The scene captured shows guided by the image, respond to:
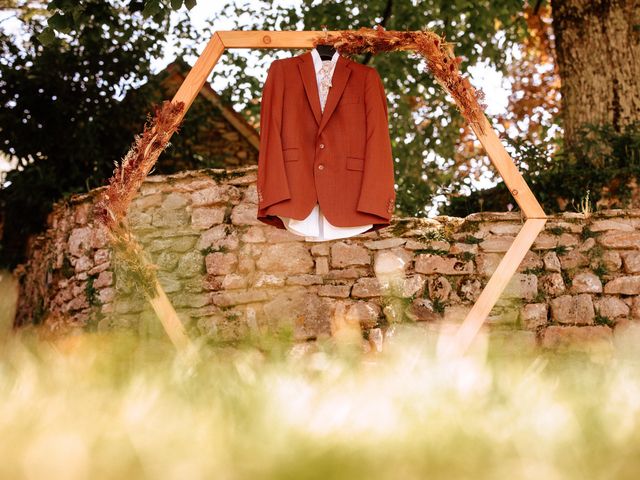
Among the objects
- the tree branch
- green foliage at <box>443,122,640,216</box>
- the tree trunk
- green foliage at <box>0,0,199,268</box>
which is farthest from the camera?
the tree branch

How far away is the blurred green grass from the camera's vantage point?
1.23 m

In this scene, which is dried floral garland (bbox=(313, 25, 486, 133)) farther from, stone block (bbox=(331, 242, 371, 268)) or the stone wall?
stone block (bbox=(331, 242, 371, 268))

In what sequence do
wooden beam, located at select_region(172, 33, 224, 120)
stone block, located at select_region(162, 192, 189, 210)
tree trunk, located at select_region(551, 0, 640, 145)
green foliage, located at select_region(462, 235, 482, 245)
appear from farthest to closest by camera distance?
tree trunk, located at select_region(551, 0, 640, 145), stone block, located at select_region(162, 192, 189, 210), green foliage, located at select_region(462, 235, 482, 245), wooden beam, located at select_region(172, 33, 224, 120)

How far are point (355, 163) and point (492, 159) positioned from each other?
0.70m

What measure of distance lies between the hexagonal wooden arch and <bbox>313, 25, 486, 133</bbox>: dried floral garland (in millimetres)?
75

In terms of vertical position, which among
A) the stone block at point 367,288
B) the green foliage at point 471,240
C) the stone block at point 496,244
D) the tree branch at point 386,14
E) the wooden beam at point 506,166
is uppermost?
the tree branch at point 386,14

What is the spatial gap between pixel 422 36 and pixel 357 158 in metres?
0.71

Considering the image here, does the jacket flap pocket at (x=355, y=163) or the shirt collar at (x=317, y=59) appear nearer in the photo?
the jacket flap pocket at (x=355, y=163)

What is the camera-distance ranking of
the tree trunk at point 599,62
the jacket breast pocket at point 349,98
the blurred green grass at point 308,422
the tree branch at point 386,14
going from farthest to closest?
the tree branch at point 386,14, the tree trunk at point 599,62, the jacket breast pocket at point 349,98, the blurred green grass at point 308,422

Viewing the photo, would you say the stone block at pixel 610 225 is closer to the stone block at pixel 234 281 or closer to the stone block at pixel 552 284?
the stone block at pixel 552 284

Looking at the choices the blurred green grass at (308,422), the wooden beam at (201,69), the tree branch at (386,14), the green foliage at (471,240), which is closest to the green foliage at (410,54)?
the tree branch at (386,14)

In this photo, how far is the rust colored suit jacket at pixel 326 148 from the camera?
4020 millimetres

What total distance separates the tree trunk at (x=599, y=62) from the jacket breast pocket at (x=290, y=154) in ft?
11.8

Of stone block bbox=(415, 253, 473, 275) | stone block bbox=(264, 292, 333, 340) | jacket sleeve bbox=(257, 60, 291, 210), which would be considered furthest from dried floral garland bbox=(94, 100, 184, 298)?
stone block bbox=(415, 253, 473, 275)
